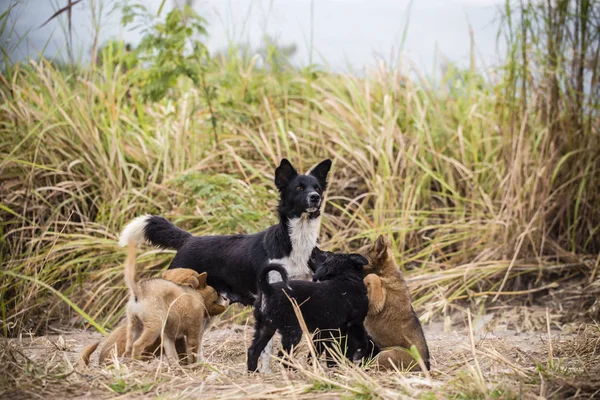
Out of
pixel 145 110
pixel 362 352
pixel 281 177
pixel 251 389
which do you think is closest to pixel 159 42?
pixel 145 110

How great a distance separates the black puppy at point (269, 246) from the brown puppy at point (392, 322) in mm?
625

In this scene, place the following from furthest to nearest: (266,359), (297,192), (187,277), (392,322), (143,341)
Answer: (297,192) → (187,277) → (266,359) → (392,322) → (143,341)

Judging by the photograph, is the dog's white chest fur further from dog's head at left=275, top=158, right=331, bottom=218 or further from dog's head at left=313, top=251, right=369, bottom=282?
dog's head at left=313, top=251, right=369, bottom=282

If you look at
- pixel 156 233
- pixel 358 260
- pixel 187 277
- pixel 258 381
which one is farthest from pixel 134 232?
pixel 258 381

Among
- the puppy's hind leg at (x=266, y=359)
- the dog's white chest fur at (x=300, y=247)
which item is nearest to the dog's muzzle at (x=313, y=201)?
the dog's white chest fur at (x=300, y=247)

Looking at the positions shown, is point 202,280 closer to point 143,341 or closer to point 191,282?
point 191,282

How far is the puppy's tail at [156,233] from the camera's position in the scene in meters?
5.50

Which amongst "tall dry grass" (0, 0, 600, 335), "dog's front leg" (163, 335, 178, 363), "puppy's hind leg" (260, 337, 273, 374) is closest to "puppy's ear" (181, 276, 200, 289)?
"dog's front leg" (163, 335, 178, 363)

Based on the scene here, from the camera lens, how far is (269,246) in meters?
5.17

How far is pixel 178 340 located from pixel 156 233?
1.10 m

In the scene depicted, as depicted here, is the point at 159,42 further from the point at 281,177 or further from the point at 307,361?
the point at 307,361

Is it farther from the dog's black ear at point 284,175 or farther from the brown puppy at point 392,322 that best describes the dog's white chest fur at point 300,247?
the brown puppy at point 392,322

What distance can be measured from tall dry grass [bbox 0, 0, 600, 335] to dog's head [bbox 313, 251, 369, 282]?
200 cm

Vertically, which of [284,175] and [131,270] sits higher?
[284,175]
